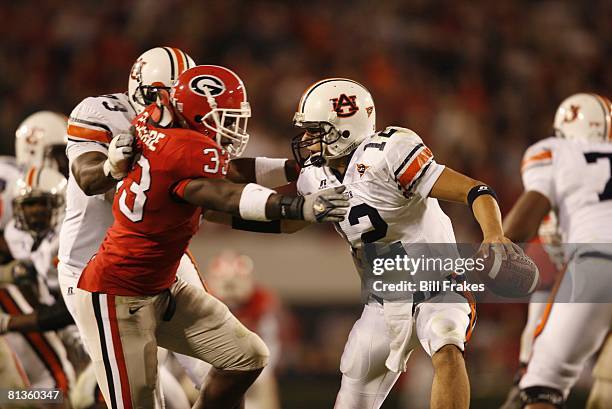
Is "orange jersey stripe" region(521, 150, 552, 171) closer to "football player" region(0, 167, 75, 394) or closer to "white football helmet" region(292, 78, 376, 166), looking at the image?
"white football helmet" region(292, 78, 376, 166)

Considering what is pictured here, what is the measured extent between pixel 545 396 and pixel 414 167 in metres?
1.43

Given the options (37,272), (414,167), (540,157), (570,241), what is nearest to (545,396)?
(570,241)

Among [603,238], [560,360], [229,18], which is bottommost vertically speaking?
[560,360]

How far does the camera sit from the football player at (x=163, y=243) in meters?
3.29

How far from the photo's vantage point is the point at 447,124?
30.1ft

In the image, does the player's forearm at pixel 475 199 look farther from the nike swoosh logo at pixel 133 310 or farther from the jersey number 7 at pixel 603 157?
the jersey number 7 at pixel 603 157

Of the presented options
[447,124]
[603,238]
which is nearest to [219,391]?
[603,238]

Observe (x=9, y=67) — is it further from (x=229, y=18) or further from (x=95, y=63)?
(x=229, y=18)

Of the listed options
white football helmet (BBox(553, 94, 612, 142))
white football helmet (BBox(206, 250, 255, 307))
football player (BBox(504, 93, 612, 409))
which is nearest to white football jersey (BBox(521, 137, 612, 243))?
football player (BBox(504, 93, 612, 409))

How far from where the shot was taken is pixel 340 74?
9.49m

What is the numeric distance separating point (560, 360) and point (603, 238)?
62 cm

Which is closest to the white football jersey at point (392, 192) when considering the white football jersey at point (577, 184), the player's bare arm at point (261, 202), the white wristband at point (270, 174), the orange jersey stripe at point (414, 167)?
the orange jersey stripe at point (414, 167)

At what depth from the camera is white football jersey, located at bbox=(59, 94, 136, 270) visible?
3.98 metres

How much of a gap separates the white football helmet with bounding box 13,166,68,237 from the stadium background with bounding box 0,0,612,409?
3365 millimetres
